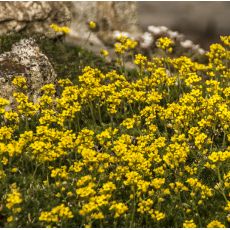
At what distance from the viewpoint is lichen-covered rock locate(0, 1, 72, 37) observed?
14773 mm

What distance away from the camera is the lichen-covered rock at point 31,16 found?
14.8 metres

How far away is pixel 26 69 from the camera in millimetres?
11961

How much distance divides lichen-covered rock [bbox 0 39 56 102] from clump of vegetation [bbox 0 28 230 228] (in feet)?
0.73

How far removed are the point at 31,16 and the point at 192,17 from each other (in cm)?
698

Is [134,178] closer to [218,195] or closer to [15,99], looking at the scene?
[218,195]

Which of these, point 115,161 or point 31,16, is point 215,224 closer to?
point 115,161

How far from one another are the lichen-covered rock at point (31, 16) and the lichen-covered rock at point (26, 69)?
2387 millimetres

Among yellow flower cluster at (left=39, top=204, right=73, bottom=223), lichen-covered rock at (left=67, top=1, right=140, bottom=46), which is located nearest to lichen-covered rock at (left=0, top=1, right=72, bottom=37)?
lichen-covered rock at (left=67, top=1, right=140, bottom=46)

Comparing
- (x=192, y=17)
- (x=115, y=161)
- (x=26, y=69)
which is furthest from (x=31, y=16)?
(x=115, y=161)

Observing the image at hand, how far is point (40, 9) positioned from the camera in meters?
15.3

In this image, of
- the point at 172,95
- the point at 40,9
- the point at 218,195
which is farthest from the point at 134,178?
the point at 40,9

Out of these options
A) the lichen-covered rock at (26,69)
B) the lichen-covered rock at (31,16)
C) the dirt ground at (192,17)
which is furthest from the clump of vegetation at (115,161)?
the dirt ground at (192,17)

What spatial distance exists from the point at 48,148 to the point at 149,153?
175 cm

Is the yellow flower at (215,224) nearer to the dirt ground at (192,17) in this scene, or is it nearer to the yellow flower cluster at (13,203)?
the yellow flower cluster at (13,203)
